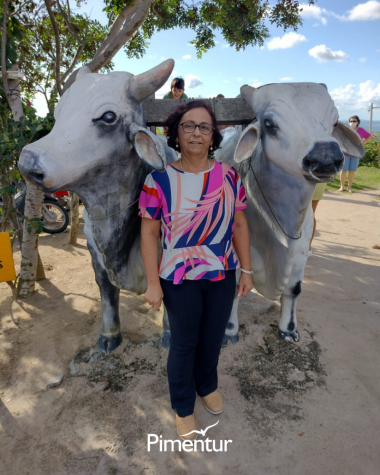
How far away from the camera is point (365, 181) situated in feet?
36.2

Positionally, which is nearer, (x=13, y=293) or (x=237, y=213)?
(x=237, y=213)

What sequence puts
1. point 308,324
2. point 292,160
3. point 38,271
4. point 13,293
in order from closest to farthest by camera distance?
point 292,160 → point 308,324 → point 13,293 → point 38,271

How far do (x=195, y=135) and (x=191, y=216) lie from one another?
392mm

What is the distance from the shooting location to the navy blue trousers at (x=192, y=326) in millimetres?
1812

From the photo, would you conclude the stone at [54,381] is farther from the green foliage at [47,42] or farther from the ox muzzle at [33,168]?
the green foliage at [47,42]

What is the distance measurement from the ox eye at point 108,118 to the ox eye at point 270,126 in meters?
0.84

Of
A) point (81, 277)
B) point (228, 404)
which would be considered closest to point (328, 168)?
point (228, 404)

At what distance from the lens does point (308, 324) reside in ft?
10.7

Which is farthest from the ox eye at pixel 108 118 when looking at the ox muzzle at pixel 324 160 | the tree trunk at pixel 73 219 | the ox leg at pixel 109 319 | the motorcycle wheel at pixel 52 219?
the motorcycle wheel at pixel 52 219

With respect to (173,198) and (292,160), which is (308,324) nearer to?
(292,160)

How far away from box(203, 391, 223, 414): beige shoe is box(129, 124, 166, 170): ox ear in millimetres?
1481

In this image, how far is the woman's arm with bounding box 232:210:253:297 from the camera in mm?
1971

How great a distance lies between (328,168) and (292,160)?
0.73ft

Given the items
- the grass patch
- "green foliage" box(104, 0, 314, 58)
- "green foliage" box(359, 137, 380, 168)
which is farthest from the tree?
"green foliage" box(359, 137, 380, 168)
